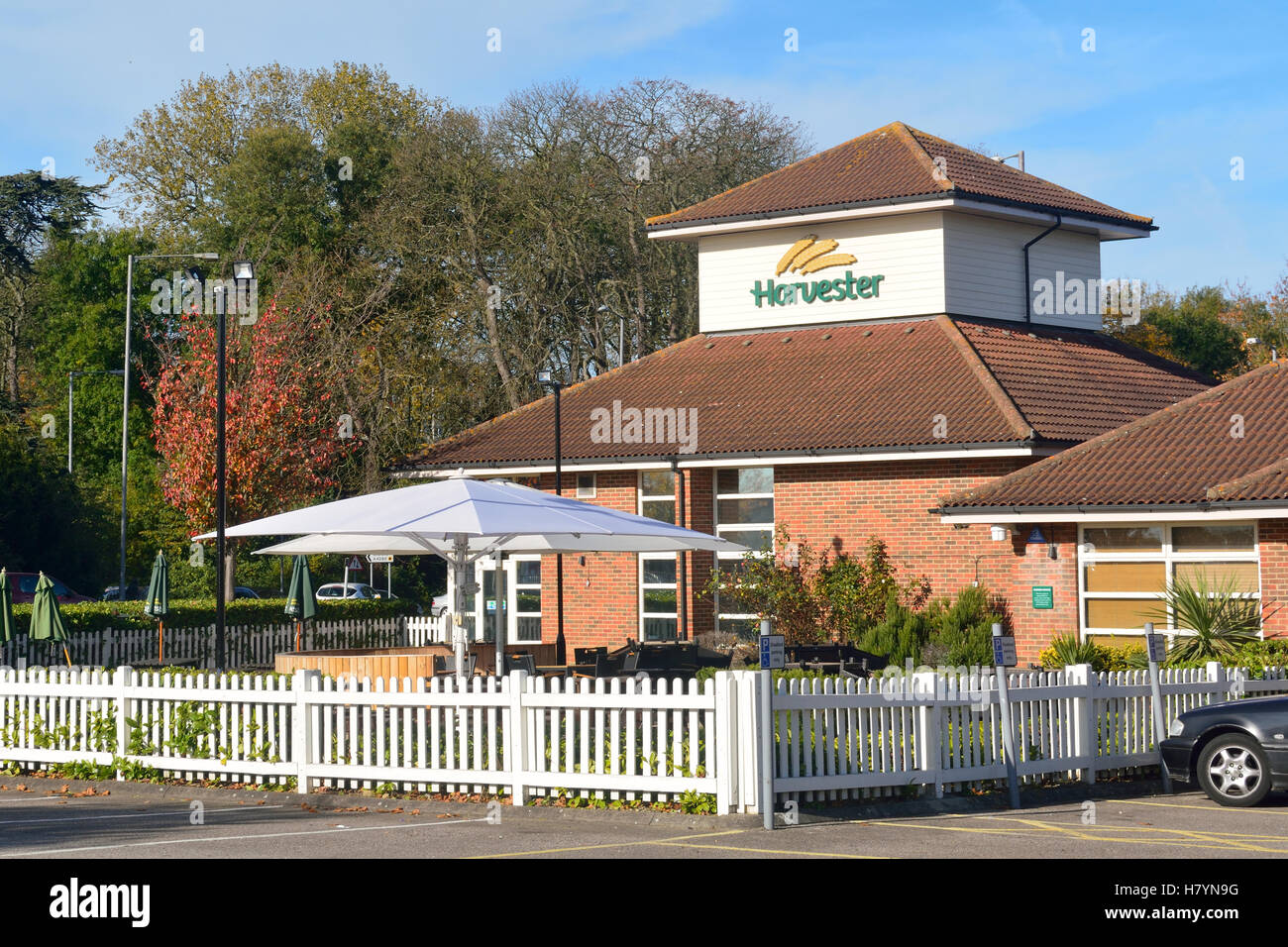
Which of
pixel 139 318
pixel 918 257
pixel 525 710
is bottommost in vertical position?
pixel 525 710

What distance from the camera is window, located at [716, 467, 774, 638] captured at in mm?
27750

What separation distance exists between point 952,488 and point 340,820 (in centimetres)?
1449

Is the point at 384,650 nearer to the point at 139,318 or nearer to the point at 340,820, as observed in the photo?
the point at 340,820

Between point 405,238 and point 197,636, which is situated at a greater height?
point 405,238

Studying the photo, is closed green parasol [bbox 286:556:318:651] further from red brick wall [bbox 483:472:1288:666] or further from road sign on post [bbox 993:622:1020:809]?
road sign on post [bbox 993:622:1020:809]

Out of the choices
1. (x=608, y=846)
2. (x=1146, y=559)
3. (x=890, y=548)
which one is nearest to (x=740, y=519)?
(x=890, y=548)

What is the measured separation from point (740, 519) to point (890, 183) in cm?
716

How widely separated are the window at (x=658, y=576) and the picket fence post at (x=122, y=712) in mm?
13987

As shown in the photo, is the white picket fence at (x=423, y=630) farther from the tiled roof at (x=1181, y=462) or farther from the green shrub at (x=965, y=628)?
the tiled roof at (x=1181, y=462)

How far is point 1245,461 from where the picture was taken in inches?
859

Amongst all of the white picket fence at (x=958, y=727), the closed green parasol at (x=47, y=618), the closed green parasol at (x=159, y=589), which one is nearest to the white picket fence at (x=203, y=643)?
the closed green parasol at (x=159, y=589)

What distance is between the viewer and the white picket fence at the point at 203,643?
2709cm

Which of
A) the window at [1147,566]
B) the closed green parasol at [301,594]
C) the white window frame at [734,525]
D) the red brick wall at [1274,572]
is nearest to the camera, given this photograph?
the red brick wall at [1274,572]
